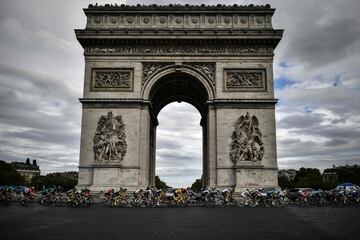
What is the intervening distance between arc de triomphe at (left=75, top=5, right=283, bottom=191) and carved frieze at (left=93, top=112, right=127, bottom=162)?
72mm

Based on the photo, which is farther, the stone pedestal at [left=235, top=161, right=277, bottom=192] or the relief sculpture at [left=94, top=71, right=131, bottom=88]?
the relief sculpture at [left=94, top=71, right=131, bottom=88]

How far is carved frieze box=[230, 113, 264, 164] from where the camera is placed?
2572 cm

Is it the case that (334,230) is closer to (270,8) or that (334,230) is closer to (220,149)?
(220,149)

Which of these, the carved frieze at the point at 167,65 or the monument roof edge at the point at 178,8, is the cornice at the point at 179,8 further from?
the carved frieze at the point at 167,65

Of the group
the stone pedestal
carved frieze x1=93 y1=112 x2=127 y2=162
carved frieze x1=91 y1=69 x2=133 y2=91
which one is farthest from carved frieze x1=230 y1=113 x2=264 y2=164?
carved frieze x1=91 y1=69 x2=133 y2=91

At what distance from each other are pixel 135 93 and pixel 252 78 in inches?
354

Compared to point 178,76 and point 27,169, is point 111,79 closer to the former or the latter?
point 178,76

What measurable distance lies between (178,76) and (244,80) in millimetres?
5276

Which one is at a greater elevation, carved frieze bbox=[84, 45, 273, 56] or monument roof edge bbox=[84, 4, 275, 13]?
monument roof edge bbox=[84, 4, 275, 13]

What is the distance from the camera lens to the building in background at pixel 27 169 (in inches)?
5153

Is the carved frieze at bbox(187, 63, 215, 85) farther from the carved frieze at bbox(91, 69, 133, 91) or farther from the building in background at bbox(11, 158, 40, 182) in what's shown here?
the building in background at bbox(11, 158, 40, 182)

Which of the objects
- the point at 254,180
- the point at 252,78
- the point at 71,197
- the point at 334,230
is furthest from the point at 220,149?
the point at 334,230

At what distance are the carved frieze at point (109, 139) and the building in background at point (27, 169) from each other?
114 metres

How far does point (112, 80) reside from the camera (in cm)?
2762
